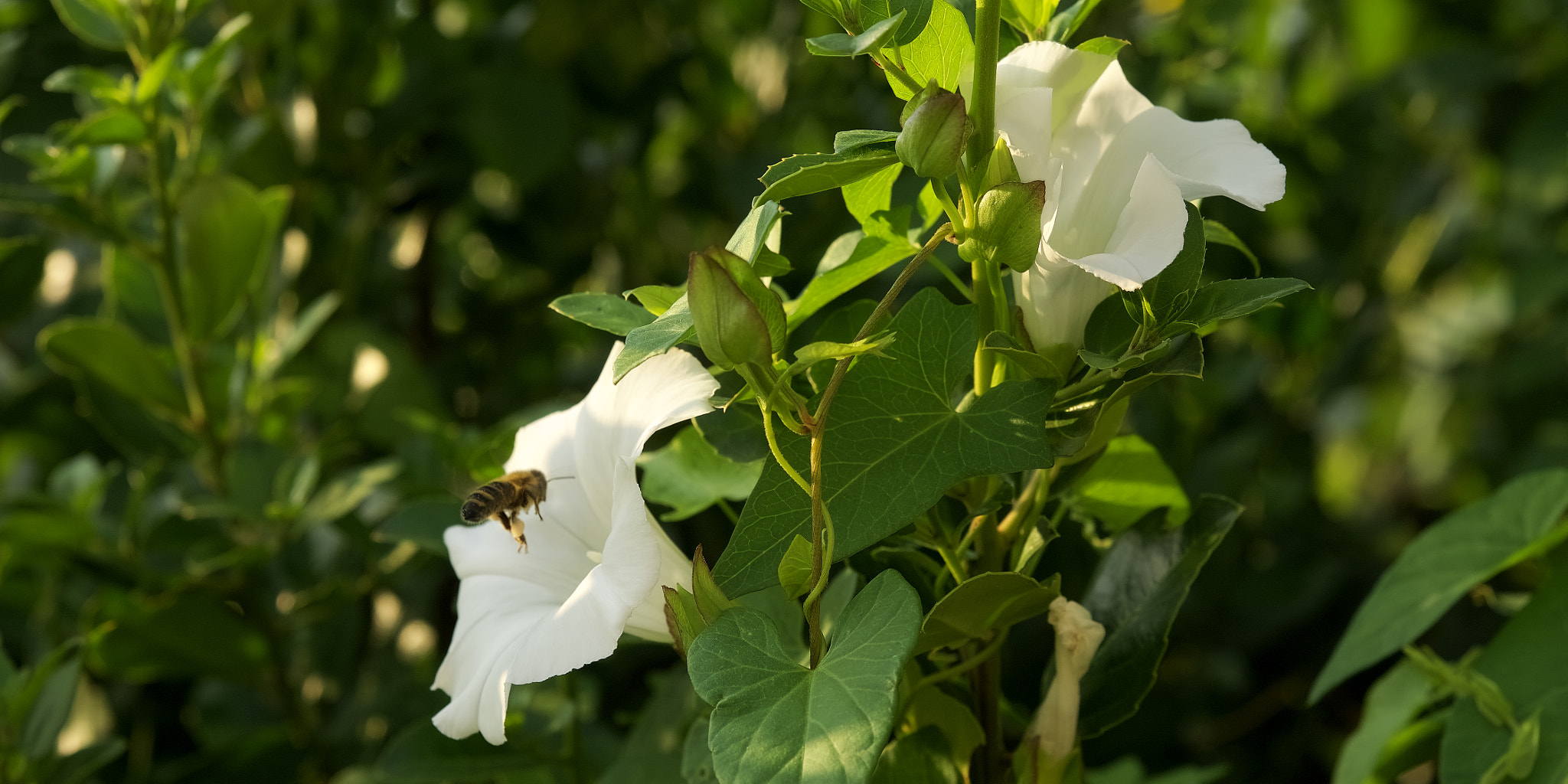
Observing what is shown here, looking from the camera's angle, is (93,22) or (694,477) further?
(93,22)

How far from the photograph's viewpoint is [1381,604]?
0.61 metres

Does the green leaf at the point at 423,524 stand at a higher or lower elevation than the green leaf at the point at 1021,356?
lower

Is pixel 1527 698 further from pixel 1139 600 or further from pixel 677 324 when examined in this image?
pixel 677 324

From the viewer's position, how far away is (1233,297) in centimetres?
41

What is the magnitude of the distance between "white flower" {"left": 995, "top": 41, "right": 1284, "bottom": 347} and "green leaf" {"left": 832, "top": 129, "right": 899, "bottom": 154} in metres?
0.05

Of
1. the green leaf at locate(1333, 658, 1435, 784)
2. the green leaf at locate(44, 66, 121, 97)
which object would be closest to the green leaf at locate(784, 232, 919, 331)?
the green leaf at locate(1333, 658, 1435, 784)

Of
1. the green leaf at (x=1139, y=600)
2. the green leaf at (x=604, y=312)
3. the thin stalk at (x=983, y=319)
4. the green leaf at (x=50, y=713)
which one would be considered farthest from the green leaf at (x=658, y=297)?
the green leaf at (x=50, y=713)

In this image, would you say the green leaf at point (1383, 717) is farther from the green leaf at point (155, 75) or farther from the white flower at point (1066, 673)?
the green leaf at point (155, 75)

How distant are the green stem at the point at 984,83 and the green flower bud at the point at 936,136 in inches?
1.5

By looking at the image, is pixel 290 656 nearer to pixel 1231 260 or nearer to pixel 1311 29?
pixel 1231 260

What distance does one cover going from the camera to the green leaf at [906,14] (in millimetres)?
391

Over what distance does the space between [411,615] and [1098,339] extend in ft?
2.45

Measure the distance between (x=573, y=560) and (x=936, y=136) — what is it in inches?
10.5

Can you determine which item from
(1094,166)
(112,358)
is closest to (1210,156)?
(1094,166)
